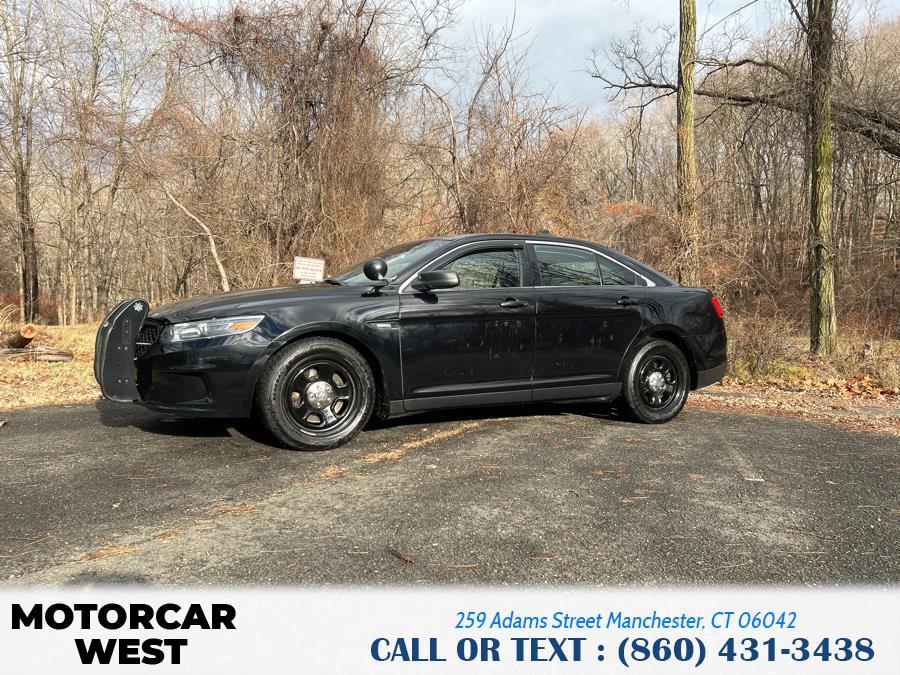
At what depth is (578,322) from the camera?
5277 mm

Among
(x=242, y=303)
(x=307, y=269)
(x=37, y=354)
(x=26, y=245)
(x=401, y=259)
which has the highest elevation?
(x=26, y=245)

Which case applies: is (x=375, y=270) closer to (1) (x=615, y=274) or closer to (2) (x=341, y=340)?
(2) (x=341, y=340)

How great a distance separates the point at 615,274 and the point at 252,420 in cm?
345

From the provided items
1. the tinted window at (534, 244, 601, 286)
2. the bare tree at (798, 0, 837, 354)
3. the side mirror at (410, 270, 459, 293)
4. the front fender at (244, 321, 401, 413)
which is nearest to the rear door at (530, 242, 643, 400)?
the tinted window at (534, 244, 601, 286)

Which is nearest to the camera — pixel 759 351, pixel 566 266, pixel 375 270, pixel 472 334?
pixel 375 270

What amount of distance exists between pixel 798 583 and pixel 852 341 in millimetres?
9886

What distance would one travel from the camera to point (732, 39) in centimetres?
1227

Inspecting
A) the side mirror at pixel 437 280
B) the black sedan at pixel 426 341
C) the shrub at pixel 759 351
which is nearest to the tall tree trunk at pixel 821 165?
the shrub at pixel 759 351

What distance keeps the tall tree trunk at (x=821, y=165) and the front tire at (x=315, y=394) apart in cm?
952

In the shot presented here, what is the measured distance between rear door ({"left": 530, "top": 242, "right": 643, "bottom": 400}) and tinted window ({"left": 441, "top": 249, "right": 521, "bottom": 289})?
0.70 feet

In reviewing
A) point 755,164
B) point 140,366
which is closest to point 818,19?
point 140,366

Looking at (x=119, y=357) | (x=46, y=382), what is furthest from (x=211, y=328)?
(x=46, y=382)

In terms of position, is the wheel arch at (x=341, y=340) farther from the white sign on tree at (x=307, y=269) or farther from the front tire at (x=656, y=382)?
the white sign on tree at (x=307, y=269)

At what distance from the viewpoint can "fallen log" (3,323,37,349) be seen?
9.20 m
